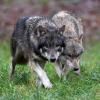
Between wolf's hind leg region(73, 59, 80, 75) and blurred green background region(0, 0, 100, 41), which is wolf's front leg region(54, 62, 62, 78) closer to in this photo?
wolf's hind leg region(73, 59, 80, 75)

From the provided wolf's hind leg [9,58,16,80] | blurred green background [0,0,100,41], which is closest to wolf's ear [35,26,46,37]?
wolf's hind leg [9,58,16,80]

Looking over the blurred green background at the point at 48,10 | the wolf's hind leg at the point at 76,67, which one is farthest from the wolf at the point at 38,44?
the blurred green background at the point at 48,10

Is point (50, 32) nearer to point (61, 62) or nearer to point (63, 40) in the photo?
point (63, 40)

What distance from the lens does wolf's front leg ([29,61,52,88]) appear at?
904 centimetres

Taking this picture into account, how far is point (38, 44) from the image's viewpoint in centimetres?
907

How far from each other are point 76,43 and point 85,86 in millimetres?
1386

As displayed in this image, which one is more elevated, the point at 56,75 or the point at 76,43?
the point at 76,43

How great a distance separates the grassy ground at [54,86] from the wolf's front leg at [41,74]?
0.41ft

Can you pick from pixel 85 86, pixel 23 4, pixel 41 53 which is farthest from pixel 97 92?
pixel 23 4

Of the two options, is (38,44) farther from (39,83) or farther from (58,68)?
(58,68)

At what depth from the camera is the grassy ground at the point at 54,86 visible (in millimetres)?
8023

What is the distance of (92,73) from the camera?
9812 millimetres

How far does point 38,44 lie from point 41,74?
57 centimetres

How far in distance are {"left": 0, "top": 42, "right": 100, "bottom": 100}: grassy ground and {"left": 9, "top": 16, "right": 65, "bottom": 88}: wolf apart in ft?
0.79
